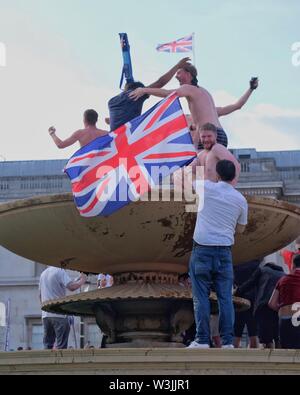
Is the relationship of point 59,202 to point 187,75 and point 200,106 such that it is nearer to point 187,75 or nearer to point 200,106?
point 200,106

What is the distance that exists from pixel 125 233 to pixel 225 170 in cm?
114

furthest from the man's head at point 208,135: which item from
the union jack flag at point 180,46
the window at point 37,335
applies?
the window at point 37,335

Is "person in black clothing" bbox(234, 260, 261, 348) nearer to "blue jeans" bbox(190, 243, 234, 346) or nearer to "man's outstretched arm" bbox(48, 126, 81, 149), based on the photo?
"man's outstretched arm" bbox(48, 126, 81, 149)

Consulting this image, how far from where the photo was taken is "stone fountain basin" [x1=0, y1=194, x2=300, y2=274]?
875 cm

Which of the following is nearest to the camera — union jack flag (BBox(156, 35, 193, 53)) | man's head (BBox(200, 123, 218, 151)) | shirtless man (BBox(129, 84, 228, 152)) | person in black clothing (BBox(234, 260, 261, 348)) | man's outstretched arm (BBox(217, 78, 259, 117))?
man's head (BBox(200, 123, 218, 151))

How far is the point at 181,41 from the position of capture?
37.8 ft

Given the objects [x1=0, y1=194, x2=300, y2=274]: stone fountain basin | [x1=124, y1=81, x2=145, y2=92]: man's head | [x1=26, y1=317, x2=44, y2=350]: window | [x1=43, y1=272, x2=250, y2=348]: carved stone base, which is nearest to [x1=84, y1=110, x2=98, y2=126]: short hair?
[x1=124, y1=81, x2=145, y2=92]: man's head

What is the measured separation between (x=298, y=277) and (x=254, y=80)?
6.43 feet

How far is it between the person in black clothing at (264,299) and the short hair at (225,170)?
2.68 metres

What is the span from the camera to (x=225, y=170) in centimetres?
816

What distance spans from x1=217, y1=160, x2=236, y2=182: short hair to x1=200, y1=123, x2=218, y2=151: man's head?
1.78ft

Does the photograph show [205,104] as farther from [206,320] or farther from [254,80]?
[206,320]

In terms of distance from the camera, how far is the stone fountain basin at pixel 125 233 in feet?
28.7

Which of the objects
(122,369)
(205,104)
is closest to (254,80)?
(205,104)
